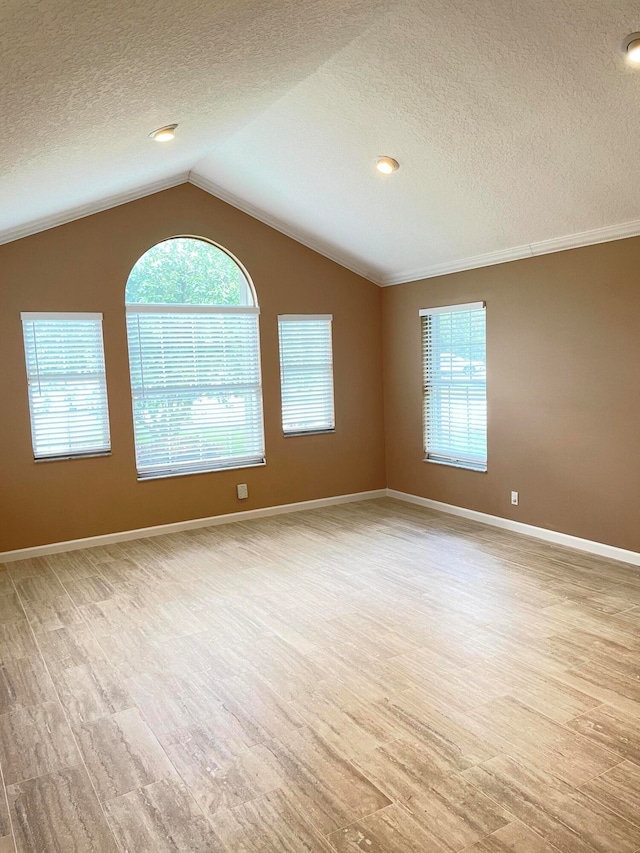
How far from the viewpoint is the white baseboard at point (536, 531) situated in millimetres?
4363

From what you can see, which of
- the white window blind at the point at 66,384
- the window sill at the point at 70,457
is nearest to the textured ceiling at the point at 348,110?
the white window blind at the point at 66,384

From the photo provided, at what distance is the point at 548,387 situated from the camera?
477 centimetres

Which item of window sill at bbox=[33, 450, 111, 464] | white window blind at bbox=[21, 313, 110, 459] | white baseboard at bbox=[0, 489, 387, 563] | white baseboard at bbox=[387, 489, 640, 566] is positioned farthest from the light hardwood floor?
white window blind at bbox=[21, 313, 110, 459]

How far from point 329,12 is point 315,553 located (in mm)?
3496

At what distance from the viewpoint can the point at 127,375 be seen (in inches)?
207

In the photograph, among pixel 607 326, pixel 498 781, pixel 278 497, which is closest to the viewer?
pixel 498 781

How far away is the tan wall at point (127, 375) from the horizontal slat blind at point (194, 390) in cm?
11

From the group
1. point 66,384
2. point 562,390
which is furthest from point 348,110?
point 66,384

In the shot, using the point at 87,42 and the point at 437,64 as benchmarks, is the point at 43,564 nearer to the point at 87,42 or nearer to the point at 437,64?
the point at 87,42

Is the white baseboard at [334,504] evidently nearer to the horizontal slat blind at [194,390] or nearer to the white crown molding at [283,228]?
the horizontal slat blind at [194,390]

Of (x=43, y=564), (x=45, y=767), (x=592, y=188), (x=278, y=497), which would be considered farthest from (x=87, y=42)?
(x=278, y=497)

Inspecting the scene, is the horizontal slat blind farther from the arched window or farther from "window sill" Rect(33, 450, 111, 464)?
"window sill" Rect(33, 450, 111, 464)

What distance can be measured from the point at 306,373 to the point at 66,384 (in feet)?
A: 7.20

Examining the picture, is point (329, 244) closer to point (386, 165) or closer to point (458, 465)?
point (386, 165)
